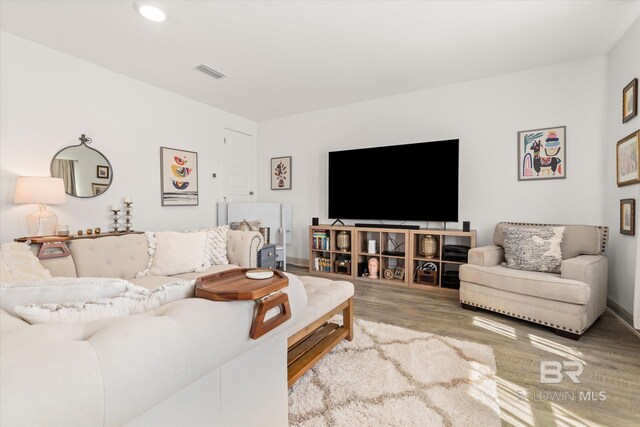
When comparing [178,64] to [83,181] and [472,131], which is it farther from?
[472,131]

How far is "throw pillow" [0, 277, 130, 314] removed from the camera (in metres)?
0.83

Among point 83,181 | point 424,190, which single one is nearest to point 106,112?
point 83,181

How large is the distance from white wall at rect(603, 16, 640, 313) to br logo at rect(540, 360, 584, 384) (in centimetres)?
114

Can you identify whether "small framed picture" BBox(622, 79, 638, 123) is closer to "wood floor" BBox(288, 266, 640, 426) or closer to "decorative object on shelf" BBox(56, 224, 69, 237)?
"wood floor" BBox(288, 266, 640, 426)

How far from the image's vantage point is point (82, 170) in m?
3.08

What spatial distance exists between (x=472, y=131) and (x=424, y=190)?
92cm

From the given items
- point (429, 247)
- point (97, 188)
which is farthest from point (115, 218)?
point (429, 247)

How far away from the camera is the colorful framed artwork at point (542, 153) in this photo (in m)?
3.20

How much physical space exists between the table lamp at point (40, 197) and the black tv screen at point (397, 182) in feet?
10.2

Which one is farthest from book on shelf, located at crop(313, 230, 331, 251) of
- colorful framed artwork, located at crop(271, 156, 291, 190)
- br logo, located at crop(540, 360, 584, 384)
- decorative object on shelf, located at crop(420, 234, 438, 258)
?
br logo, located at crop(540, 360, 584, 384)

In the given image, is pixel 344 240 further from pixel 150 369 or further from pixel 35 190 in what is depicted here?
pixel 150 369

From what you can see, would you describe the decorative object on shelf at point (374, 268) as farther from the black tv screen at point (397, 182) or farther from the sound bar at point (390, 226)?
the black tv screen at point (397, 182)

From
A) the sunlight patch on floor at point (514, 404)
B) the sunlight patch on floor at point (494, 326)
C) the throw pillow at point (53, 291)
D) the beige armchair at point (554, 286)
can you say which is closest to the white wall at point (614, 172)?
the beige armchair at point (554, 286)

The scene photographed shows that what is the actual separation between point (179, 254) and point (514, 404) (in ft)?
8.63
